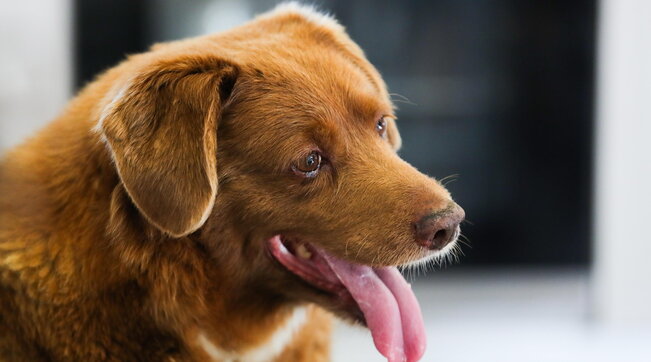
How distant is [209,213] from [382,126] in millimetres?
370

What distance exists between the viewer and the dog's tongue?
4.37ft

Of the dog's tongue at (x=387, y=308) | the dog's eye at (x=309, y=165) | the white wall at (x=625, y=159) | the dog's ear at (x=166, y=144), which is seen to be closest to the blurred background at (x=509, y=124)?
the white wall at (x=625, y=159)

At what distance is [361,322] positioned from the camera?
53.1 inches

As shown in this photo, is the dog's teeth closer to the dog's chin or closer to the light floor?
the dog's chin

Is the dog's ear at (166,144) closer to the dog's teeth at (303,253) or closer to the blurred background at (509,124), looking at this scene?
the dog's teeth at (303,253)

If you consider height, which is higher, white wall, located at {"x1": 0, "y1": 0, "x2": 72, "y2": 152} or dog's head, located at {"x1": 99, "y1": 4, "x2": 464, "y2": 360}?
dog's head, located at {"x1": 99, "y1": 4, "x2": 464, "y2": 360}

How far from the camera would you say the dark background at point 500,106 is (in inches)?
136

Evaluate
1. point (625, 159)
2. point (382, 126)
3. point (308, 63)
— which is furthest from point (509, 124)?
point (308, 63)

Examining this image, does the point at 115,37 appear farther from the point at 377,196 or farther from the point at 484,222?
the point at 377,196

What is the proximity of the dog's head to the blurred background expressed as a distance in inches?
68.3

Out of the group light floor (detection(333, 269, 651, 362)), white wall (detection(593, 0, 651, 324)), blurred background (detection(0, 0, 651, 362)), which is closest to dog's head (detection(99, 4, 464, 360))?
light floor (detection(333, 269, 651, 362))

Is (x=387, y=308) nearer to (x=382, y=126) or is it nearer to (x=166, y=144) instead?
(x=382, y=126)

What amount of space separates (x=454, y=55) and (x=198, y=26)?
1.08m

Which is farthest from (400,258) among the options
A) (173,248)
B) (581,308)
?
(581,308)
